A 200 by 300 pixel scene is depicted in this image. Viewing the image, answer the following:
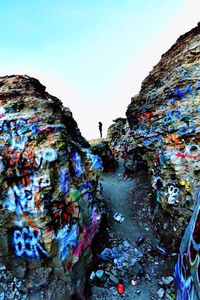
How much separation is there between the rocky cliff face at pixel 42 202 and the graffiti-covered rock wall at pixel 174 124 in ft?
12.3

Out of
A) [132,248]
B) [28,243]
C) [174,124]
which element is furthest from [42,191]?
[174,124]

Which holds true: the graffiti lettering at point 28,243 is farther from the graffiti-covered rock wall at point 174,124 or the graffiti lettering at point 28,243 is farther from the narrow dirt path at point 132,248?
the graffiti-covered rock wall at point 174,124

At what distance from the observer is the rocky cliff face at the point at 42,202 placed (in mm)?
8305

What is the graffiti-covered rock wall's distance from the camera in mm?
10383

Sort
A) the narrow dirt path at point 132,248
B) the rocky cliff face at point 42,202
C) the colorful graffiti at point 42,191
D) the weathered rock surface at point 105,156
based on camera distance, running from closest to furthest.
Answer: the rocky cliff face at point 42,202
the colorful graffiti at point 42,191
the narrow dirt path at point 132,248
the weathered rock surface at point 105,156

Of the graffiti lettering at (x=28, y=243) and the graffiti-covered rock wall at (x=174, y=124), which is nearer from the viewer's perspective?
the graffiti lettering at (x=28, y=243)

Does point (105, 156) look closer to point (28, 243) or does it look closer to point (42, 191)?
point (42, 191)

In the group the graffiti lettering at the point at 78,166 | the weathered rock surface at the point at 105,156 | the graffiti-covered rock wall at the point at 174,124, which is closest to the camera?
the graffiti lettering at the point at 78,166

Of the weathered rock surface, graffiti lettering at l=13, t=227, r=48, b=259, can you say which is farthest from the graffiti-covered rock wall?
the weathered rock surface

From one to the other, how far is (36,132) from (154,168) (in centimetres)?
678

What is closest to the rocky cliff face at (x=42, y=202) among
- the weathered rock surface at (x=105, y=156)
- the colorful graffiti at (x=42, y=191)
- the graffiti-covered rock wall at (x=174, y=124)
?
the colorful graffiti at (x=42, y=191)

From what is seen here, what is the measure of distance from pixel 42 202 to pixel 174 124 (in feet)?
23.8

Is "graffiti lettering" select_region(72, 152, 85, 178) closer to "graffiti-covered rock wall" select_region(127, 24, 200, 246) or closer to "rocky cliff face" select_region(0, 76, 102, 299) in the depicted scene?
"rocky cliff face" select_region(0, 76, 102, 299)

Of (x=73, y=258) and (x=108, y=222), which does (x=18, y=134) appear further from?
(x=108, y=222)
